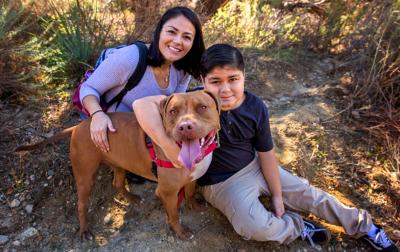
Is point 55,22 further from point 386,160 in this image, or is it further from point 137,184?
point 386,160

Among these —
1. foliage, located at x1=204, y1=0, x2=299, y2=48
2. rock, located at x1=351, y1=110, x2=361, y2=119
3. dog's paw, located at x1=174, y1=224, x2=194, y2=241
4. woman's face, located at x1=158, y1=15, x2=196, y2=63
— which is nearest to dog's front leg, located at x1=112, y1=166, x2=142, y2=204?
dog's paw, located at x1=174, y1=224, x2=194, y2=241

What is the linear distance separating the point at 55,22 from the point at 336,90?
3.56 meters

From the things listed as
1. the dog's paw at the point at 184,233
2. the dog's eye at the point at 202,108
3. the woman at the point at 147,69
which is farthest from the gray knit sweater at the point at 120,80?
the dog's paw at the point at 184,233

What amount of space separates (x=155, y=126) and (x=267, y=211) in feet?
3.79

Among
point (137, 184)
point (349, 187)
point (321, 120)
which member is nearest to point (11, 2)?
point (137, 184)

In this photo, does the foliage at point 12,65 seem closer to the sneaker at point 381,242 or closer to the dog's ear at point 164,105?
the dog's ear at point 164,105

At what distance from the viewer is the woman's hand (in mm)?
2738

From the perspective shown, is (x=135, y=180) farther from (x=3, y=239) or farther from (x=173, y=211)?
(x=3, y=239)

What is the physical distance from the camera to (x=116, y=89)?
121 inches

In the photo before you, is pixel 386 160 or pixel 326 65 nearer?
pixel 386 160

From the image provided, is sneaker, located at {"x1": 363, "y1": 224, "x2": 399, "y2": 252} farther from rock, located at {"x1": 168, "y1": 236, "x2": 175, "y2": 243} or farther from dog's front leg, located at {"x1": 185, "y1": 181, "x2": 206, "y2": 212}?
rock, located at {"x1": 168, "y1": 236, "x2": 175, "y2": 243}

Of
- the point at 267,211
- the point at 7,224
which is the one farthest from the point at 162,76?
the point at 7,224

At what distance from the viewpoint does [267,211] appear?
296 centimetres

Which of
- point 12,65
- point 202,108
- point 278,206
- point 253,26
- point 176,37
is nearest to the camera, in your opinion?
point 202,108
